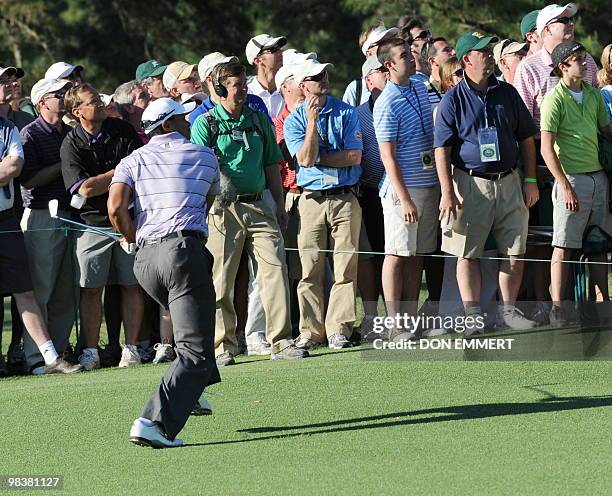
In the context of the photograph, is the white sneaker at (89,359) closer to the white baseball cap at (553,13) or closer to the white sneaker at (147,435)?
the white sneaker at (147,435)

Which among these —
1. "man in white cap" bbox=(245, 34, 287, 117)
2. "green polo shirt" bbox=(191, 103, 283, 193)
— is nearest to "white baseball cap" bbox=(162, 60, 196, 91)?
"man in white cap" bbox=(245, 34, 287, 117)

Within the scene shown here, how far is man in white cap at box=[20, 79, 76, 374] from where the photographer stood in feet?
36.5

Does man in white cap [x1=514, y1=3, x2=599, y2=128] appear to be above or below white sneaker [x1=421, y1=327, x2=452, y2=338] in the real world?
above

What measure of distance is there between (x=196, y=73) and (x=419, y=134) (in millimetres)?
2677

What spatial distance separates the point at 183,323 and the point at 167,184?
0.83 m

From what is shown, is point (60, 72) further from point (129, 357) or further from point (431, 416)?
point (431, 416)

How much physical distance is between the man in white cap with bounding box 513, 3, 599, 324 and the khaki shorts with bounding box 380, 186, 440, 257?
1019 millimetres

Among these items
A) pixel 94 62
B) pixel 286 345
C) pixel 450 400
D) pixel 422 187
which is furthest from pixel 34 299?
pixel 94 62

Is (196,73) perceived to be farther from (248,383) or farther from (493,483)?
(493,483)

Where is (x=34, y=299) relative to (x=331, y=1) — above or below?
below


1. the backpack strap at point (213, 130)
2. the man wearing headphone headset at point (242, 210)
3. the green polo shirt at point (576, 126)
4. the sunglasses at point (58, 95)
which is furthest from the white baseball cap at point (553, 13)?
the sunglasses at point (58, 95)

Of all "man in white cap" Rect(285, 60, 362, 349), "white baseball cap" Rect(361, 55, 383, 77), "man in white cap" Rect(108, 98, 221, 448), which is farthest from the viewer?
"white baseball cap" Rect(361, 55, 383, 77)

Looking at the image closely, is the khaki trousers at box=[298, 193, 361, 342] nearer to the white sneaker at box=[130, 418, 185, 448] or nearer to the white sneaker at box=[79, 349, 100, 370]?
the white sneaker at box=[79, 349, 100, 370]

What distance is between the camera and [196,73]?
1264 cm
